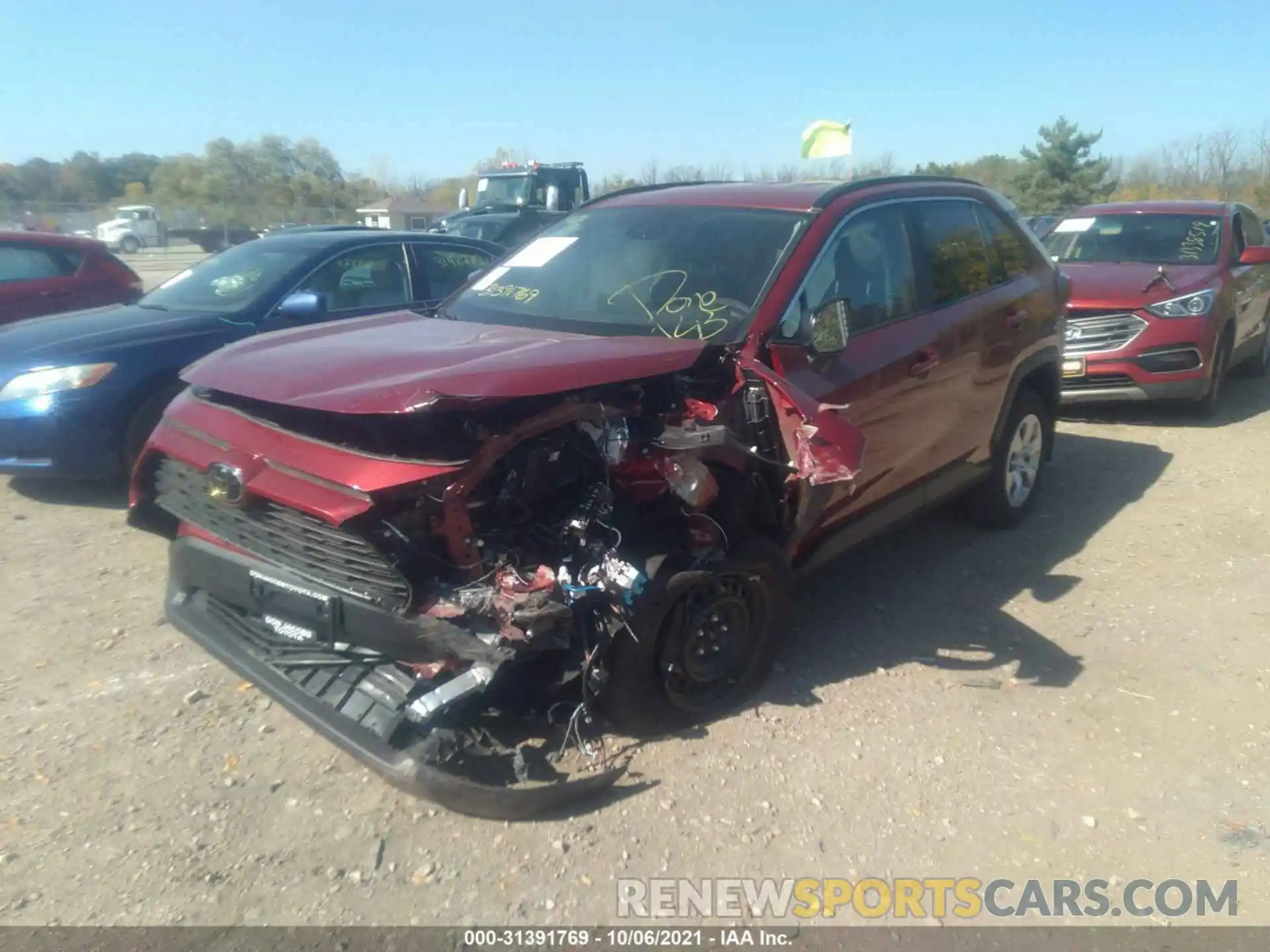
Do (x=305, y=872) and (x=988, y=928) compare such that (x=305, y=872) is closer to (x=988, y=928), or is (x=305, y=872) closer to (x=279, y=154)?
(x=988, y=928)

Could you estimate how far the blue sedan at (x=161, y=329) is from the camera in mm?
5637

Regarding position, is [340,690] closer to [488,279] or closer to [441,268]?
[488,279]

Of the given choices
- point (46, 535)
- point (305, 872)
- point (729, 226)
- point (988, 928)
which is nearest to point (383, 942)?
point (305, 872)

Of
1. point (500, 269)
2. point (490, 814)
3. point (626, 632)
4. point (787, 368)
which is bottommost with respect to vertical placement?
point (490, 814)

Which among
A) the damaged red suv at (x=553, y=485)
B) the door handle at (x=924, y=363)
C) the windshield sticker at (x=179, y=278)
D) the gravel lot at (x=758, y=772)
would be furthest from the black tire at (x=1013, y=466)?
the windshield sticker at (x=179, y=278)

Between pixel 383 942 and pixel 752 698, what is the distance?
5.61ft

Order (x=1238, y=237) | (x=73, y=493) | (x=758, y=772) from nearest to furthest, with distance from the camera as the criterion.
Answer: (x=758, y=772) < (x=73, y=493) < (x=1238, y=237)

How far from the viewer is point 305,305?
5.89m

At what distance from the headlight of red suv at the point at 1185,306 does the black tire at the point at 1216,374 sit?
411mm

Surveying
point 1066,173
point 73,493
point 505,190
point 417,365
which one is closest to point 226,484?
point 417,365

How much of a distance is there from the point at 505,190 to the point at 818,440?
18.9 m

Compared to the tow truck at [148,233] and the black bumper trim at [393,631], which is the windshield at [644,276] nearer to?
the black bumper trim at [393,631]

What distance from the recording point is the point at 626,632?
3.24m

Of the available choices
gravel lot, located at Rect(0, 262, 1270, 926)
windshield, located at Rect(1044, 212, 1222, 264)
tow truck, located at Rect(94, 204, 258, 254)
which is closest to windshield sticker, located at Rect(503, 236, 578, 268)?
gravel lot, located at Rect(0, 262, 1270, 926)
